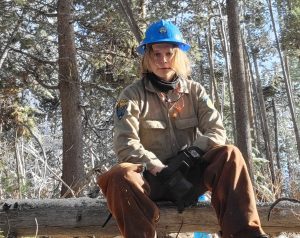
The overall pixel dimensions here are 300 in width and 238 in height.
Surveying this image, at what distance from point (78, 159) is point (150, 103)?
19.2ft

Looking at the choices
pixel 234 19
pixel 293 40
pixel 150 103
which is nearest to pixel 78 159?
pixel 234 19

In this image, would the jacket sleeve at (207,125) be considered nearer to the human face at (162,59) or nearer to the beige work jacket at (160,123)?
the beige work jacket at (160,123)

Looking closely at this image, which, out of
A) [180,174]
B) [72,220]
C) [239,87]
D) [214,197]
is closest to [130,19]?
[239,87]

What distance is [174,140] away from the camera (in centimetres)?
369

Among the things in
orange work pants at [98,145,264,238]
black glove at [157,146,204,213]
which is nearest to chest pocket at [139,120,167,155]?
black glove at [157,146,204,213]

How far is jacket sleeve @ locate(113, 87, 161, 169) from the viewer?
3357 millimetres

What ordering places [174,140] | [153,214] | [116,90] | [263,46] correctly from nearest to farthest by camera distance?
Result: 1. [153,214]
2. [174,140]
3. [116,90]
4. [263,46]

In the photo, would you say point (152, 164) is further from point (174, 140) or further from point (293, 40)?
point (293, 40)

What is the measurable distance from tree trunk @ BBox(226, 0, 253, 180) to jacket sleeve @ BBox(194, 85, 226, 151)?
4754mm

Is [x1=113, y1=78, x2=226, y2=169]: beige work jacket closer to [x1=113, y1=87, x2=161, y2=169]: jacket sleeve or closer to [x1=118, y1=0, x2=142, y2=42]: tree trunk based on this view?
[x1=113, y1=87, x2=161, y2=169]: jacket sleeve

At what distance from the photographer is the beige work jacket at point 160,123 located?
3477mm

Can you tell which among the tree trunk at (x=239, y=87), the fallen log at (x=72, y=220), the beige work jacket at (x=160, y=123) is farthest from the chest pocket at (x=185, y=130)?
the tree trunk at (x=239, y=87)

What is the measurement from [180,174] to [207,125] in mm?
571

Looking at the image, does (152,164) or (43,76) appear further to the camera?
(43,76)
